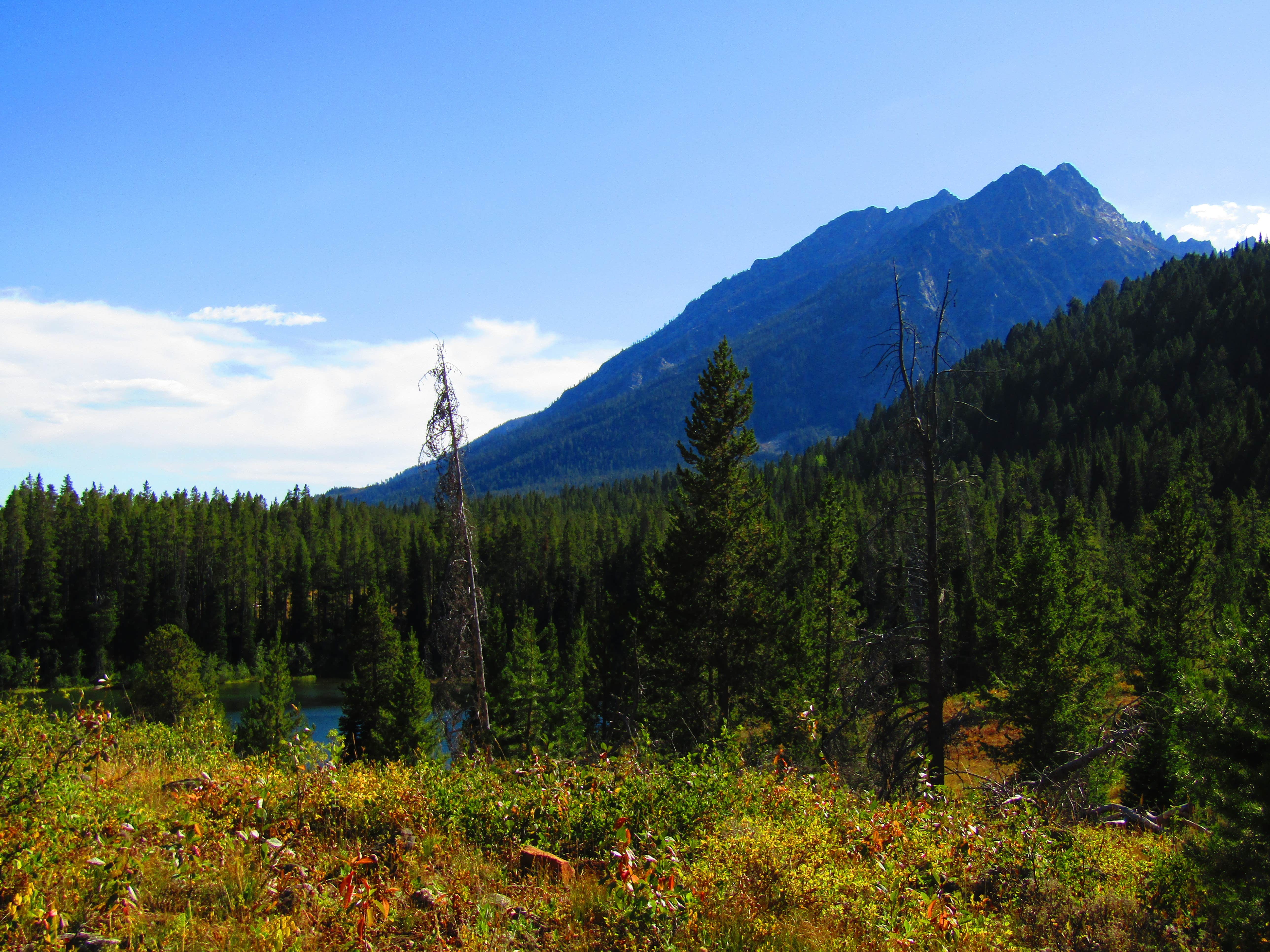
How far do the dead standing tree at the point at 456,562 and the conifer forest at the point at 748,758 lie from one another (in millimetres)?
118

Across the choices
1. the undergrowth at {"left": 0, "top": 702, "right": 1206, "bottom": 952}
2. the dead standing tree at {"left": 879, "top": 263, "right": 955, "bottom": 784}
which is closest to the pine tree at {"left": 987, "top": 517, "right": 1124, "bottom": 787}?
the dead standing tree at {"left": 879, "top": 263, "right": 955, "bottom": 784}

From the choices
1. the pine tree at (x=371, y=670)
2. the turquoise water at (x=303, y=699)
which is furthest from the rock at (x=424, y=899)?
the turquoise water at (x=303, y=699)

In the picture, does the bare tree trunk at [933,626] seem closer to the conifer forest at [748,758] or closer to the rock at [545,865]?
the conifer forest at [748,758]

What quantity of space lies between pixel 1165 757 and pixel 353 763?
62.0 ft

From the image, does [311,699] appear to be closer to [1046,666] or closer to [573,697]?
[573,697]

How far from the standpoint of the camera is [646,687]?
1972cm

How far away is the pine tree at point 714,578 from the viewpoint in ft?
61.9

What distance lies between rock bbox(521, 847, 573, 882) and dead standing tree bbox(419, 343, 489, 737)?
10540mm

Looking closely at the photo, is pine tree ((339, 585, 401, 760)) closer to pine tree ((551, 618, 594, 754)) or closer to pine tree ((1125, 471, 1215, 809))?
pine tree ((551, 618, 594, 754))

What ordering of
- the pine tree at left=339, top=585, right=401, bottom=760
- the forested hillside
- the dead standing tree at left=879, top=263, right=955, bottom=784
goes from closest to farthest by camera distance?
the dead standing tree at left=879, top=263, right=955, bottom=784
the pine tree at left=339, top=585, right=401, bottom=760
the forested hillside

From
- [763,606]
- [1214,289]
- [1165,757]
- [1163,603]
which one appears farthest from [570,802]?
[1214,289]

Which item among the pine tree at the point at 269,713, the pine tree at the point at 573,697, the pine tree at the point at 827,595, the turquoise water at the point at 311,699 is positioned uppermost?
the pine tree at the point at 827,595

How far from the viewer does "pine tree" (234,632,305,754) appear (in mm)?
29484

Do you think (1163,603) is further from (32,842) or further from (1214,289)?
(1214,289)
